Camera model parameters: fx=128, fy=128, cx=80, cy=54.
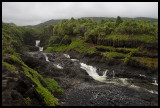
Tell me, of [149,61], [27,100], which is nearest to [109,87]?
[27,100]

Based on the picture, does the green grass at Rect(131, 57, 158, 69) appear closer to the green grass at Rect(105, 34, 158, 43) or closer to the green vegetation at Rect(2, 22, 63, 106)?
the green grass at Rect(105, 34, 158, 43)

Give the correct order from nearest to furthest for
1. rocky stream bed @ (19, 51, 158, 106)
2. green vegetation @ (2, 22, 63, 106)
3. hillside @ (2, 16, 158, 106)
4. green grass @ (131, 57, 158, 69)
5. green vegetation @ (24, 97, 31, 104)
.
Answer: green vegetation @ (24, 97, 31, 104) → hillside @ (2, 16, 158, 106) → green vegetation @ (2, 22, 63, 106) → rocky stream bed @ (19, 51, 158, 106) → green grass @ (131, 57, 158, 69)

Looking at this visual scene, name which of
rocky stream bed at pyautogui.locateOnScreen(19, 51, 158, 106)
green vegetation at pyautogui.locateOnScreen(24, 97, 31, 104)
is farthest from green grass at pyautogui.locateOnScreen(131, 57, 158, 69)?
green vegetation at pyautogui.locateOnScreen(24, 97, 31, 104)

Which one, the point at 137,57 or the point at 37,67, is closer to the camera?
the point at 37,67

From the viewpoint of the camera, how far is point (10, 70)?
15.2 metres

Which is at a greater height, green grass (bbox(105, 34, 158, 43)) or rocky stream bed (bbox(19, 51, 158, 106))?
green grass (bbox(105, 34, 158, 43))

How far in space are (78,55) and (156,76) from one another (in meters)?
34.3

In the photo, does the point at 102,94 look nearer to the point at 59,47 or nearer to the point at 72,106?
the point at 72,106

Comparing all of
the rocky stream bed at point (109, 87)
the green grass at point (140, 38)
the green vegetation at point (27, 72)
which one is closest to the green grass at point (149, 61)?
the rocky stream bed at point (109, 87)

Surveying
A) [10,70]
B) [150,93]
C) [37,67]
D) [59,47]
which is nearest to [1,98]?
[10,70]

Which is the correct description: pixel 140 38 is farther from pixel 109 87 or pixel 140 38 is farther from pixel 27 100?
pixel 27 100

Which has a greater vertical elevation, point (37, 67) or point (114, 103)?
point (37, 67)

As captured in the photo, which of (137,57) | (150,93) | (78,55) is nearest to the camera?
(150,93)

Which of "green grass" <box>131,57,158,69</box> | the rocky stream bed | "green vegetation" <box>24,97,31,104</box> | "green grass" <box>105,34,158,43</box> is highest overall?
"green grass" <box>105,34,158,43</box>
